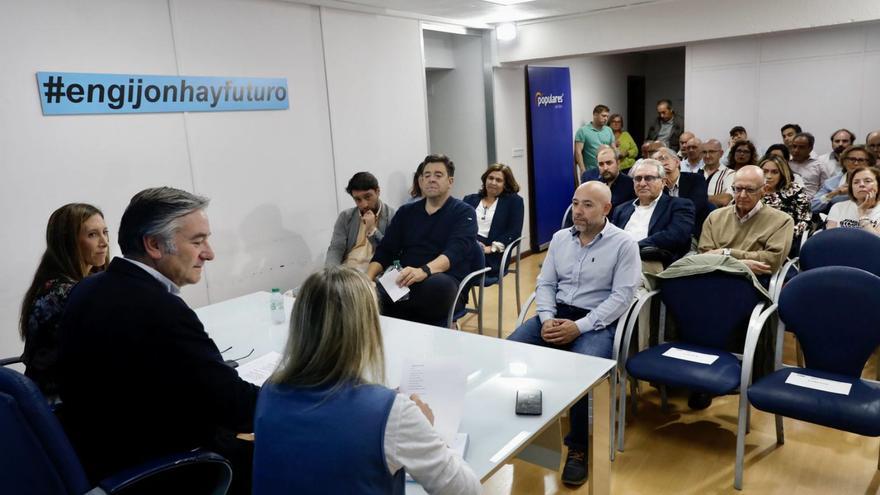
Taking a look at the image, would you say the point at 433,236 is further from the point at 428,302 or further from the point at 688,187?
the point at 688,187

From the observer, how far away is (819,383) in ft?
8.32

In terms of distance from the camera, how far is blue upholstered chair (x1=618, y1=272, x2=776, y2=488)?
2691 millimetres

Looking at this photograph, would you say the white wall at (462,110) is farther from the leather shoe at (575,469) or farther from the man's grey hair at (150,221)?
the man's grey hair at (150,221)

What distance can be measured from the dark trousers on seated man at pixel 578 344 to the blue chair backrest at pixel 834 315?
0.80 metres

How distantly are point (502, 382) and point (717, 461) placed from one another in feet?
4.68

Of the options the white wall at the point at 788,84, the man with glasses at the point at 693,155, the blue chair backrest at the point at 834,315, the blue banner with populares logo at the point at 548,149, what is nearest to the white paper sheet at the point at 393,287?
the blue chair backrest at the point at 834,315

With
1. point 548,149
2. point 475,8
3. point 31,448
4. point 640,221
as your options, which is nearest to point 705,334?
point 640,221

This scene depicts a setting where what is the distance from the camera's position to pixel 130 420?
1.64 meters

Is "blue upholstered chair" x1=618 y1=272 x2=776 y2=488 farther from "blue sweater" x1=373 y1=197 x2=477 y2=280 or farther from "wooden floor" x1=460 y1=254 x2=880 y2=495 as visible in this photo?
"blue sweater" x1=373 y1=197 x2=477 y2=280

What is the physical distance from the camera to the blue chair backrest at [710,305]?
9.76 ft

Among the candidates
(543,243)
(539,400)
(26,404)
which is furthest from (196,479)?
(543,243)

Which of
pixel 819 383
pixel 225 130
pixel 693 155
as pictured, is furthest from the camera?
pixel 693 155

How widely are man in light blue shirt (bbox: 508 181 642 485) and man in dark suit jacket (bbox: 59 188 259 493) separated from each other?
1647 mm

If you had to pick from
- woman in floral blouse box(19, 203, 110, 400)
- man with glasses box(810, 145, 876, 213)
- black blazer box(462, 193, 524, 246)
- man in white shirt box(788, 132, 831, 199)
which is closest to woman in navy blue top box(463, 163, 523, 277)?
black blazer box(462, 193, 524, 246)
